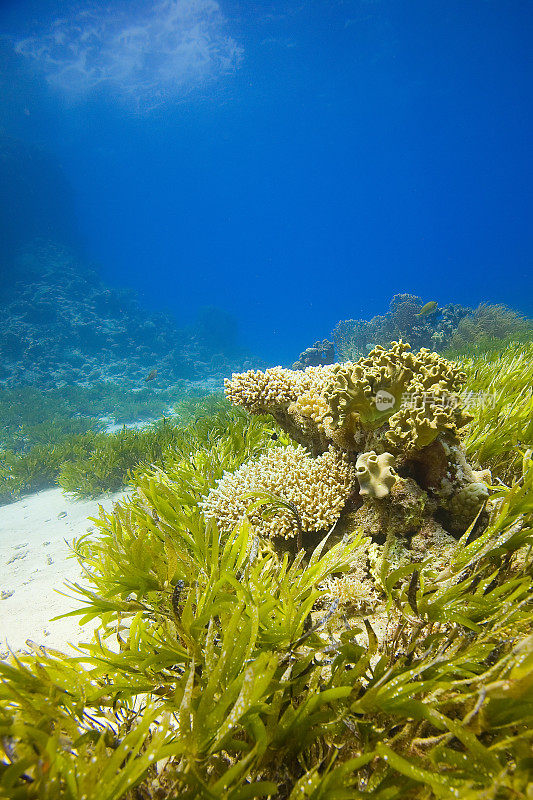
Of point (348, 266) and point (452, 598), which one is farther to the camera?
point (348, 266)

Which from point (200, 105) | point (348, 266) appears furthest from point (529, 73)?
point (200, 105)

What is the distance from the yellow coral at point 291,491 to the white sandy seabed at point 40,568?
124 centimetres

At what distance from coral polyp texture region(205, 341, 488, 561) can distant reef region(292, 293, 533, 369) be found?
874 cm

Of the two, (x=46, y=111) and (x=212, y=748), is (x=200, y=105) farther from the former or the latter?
(x=212, y=748)

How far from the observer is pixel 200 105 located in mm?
92188

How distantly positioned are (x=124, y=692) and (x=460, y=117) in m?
139

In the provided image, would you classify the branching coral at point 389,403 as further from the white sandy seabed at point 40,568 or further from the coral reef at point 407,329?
the coral reef at point 407,329

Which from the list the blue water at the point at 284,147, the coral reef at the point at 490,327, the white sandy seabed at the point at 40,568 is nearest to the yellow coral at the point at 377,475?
the white sandy seabed at the point at 40,568

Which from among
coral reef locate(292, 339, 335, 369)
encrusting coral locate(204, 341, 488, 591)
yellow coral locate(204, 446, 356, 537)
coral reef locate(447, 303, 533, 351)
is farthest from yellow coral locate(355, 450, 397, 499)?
coral reef locate(292, 339, 335, 369)

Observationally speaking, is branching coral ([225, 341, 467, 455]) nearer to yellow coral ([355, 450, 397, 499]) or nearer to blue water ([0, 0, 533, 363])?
yellow coral ([355, 450, 397, 499])

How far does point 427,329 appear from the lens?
15359 mm

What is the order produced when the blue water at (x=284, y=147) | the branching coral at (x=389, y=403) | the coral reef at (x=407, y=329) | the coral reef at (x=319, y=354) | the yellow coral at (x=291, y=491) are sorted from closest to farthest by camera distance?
the branching coral at (x=389, y=403)
the yellow coral at (x=291, y=491)
the coral reef at (x=407, y=329)
the coral reef at (x=319, y=354)
the blue water at (x=284, y=147)

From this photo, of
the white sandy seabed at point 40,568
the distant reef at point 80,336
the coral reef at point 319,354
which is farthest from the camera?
the distant reef at point 80,336

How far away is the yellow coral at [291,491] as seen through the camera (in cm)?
241
